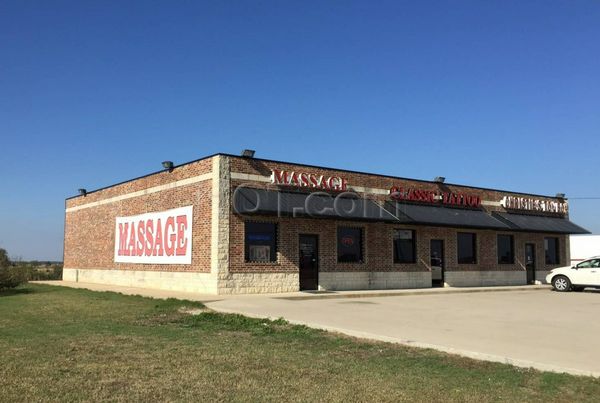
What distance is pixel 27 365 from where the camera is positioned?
7.41 meters

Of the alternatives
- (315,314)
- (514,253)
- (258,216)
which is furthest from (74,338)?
(514,253)

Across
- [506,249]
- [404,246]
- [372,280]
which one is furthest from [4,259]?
[506,249]

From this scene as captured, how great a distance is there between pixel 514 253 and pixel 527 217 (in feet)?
8.21

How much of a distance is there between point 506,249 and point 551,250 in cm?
443

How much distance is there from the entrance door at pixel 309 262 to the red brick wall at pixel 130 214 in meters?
3.97

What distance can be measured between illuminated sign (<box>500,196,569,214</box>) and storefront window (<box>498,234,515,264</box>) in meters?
1.75

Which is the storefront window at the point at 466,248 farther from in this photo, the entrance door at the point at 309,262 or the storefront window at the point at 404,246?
the entrance door at the point at 309,262

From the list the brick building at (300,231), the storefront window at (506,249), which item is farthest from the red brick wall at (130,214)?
the storefront window at (506,249)

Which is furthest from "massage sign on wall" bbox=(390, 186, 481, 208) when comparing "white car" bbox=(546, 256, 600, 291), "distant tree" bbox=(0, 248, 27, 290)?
"distant tree" bbox=(0, 248, 27, 290)

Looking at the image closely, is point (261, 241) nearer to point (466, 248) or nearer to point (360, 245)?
point (360, 245)

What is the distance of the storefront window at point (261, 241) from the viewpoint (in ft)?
69.9

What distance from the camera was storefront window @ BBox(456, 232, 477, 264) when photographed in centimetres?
2862

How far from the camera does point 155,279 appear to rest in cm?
2452

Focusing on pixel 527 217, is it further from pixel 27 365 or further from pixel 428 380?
pixel 27 365
